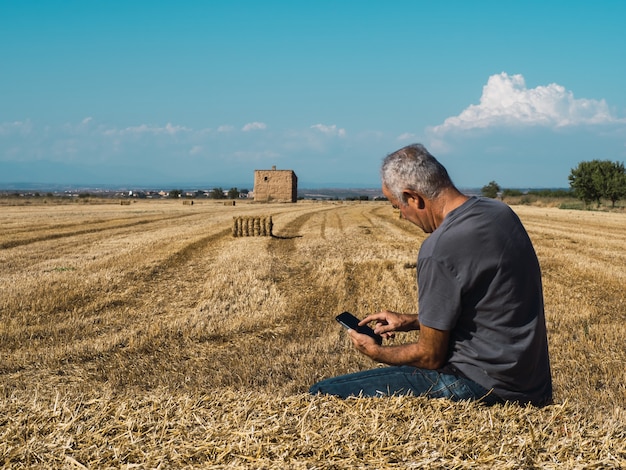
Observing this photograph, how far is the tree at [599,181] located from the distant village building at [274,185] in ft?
139

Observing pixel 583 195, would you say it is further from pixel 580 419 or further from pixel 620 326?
pixel 580 419

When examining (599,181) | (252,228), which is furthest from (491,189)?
(252,228)

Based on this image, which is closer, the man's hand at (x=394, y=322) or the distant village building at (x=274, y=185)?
the man's hand at (x=394, y=322)

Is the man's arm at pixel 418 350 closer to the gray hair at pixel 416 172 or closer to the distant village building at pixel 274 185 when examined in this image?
the gray hair at pixel 416 172

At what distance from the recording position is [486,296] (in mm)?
3426

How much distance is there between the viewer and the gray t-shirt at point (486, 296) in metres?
3.33

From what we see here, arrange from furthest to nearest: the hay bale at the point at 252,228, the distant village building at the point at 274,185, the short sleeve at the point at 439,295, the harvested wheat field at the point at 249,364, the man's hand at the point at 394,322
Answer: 1. the distant village building at the point at 274,185
2. the hay bale at the point at 252,228
3. the man's hand at the point at 394,322
4. the short sleeve at the point at 439,295
5. the harvested wheat field at the point at 249,364

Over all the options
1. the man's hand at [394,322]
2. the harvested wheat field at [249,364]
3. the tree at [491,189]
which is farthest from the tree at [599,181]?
the man's hand at [394,322]

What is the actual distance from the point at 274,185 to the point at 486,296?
306 feet

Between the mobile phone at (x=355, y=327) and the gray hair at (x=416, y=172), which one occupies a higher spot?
the gray hair at (x=416, y=172)

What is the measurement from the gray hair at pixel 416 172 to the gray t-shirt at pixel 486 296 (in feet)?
0.67

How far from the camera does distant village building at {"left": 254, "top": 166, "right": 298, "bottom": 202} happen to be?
9550 cm

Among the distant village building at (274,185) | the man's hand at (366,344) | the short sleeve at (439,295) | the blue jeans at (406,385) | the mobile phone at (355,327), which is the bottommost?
the blue jeans at (406,385)

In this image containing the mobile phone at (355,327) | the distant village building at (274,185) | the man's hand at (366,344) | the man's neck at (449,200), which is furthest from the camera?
the distant village building at (274,185)
